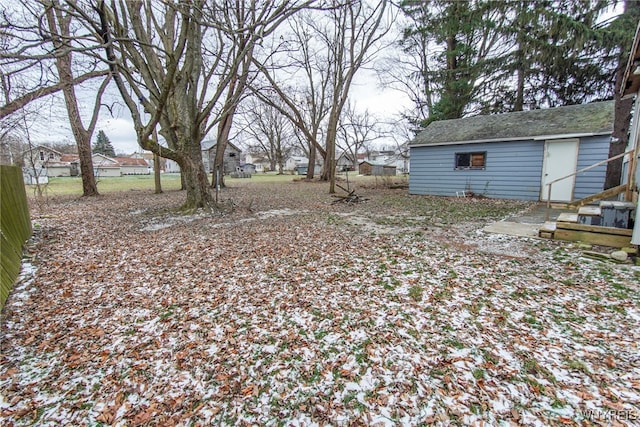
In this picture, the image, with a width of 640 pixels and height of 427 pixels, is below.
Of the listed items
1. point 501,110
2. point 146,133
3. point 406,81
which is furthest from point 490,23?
point 146,133

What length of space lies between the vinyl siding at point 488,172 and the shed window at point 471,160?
0.16 metres

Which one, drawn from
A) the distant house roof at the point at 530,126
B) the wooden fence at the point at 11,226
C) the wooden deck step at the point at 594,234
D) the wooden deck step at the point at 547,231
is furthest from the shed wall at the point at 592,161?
the wooden fence at the point at 11,226

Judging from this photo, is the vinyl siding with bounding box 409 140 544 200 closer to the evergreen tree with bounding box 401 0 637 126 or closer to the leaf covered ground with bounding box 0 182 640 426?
the evergreen tree with bounding box 401 0 637 126

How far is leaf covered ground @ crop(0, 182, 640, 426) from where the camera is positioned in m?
1.91

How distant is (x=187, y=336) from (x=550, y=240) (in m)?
6.10

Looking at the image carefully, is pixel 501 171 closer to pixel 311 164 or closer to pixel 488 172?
pixel 488 172

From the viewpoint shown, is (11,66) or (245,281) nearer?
(245,281)

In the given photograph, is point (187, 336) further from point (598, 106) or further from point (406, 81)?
point (406, 81)

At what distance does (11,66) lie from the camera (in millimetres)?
5262

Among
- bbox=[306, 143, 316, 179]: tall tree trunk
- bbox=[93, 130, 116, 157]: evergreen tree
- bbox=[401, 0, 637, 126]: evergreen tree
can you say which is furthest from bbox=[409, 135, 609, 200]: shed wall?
bbox=[93, 130, 116, 157]: evergreen tree

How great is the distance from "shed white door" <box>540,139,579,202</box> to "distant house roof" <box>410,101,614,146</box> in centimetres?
36

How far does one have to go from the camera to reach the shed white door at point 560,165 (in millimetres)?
8867

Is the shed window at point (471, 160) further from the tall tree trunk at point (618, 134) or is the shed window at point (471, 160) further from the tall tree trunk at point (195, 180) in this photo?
the tall tree trunk at point (195, 180)

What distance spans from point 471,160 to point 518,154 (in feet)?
5.16
